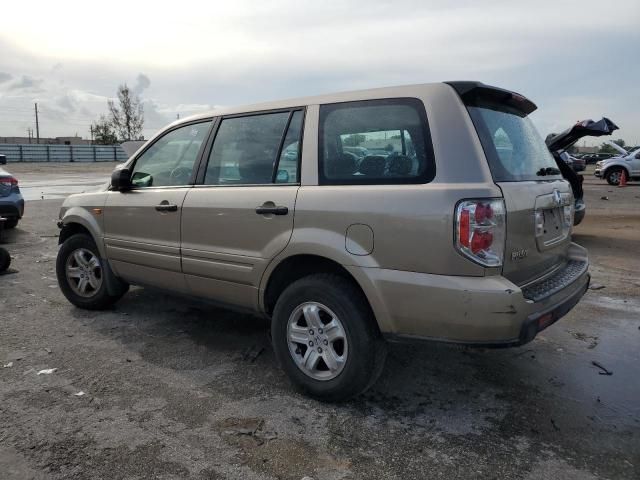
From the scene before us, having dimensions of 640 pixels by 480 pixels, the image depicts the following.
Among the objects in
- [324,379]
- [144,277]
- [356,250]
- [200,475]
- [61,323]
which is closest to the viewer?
[200,475]

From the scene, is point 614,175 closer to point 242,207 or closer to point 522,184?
point 522,184

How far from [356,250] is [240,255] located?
960 millimetres

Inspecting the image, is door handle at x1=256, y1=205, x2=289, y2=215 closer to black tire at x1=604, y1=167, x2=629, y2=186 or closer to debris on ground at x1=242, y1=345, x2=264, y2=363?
debris on ground at x1=242, y1=345, x2=264, y2=363

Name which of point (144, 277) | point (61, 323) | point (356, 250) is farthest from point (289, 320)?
point (61, 323)

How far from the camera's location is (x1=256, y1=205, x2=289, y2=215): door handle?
3305 mm

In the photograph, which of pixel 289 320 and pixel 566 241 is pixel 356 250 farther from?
pixel 566 241

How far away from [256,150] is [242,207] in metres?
0.45

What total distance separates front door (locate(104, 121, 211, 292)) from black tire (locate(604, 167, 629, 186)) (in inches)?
855

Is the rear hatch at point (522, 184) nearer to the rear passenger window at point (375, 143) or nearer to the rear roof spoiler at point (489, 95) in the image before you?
the rear roof spoiler at point (489, 95)

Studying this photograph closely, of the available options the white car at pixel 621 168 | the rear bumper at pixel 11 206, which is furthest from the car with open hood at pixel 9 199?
the white car at pixel 621 168

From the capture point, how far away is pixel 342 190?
122 inches

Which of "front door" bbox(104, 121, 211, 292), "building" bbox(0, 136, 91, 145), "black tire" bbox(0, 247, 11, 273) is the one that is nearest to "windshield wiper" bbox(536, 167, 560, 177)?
"front door" bbox(104, 121, 211, 292)

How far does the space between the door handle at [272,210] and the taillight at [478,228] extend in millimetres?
1121

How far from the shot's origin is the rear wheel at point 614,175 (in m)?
21.4
